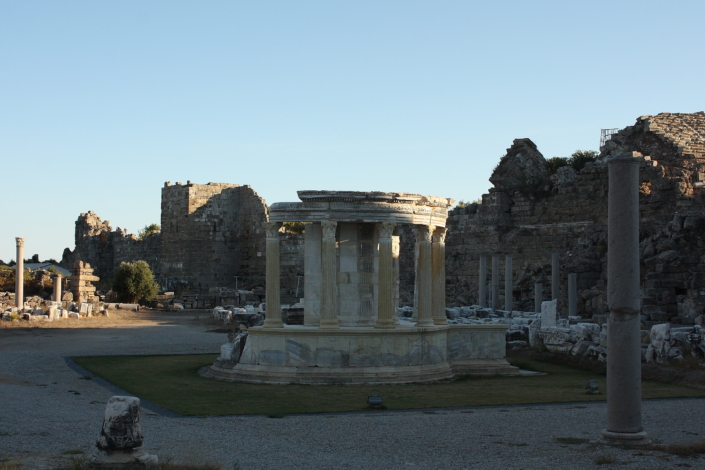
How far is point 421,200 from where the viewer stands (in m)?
17.9

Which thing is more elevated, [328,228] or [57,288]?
[328,228]

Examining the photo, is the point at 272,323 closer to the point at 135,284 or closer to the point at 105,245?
the point at 135,284

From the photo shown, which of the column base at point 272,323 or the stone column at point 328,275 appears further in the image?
the column base at point 272,323

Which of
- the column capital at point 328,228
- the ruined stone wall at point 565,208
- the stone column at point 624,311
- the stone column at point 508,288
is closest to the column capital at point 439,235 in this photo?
the column capital at point 328,228

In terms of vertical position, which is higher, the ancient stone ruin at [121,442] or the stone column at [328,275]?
the stone column at [328,275]

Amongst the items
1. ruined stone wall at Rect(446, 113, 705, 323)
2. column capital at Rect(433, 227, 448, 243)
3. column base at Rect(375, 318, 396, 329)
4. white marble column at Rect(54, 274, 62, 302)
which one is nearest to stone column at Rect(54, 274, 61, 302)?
white marble column at Rect(54, 274, 62, 302)

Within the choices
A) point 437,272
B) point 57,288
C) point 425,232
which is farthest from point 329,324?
point 57,288

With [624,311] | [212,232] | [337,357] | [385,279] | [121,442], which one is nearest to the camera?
[121,442]

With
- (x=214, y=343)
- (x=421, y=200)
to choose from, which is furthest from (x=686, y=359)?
(x=214, y=343)

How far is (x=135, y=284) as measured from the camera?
42500 millimetres

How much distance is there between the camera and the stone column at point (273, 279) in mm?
17641

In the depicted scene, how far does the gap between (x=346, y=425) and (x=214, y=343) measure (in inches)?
567

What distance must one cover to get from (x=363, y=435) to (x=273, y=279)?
23.2 ft

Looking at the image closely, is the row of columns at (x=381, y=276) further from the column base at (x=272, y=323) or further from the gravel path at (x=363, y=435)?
the gravel path at (x=363, y=435)
